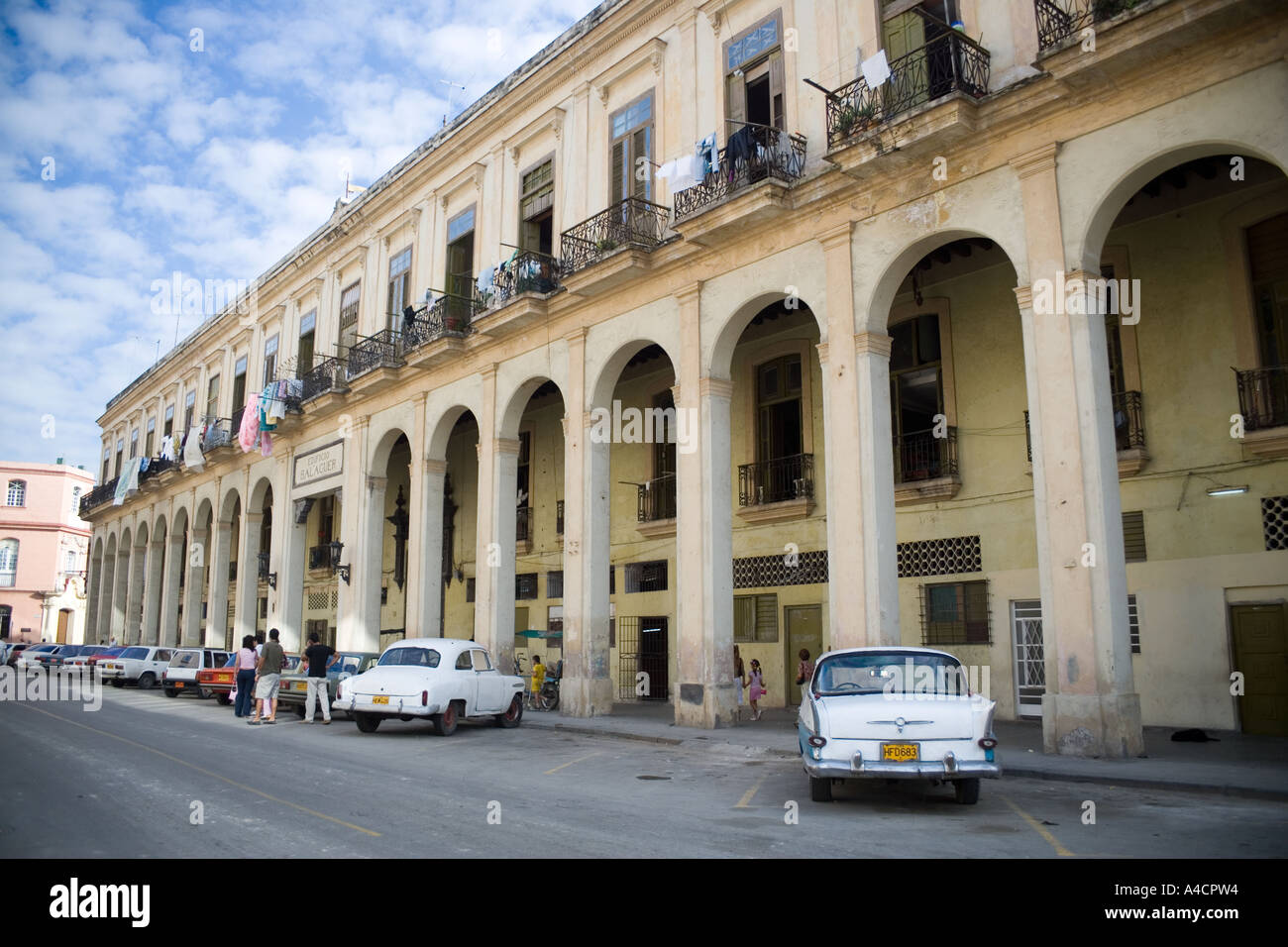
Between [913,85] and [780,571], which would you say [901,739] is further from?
[780,571]

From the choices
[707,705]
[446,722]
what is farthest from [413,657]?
[707,705]

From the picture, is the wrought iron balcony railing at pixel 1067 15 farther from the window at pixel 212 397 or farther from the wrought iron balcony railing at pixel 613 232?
the window at pixel 212 397

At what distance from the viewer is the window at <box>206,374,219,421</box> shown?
128 ft

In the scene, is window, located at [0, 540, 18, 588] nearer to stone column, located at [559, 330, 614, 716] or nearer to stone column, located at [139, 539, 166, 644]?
stone column, located at [139, 539, 166, 644]

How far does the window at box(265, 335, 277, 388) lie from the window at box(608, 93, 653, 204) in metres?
18.6

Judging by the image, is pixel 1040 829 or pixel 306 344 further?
pixel 306 344

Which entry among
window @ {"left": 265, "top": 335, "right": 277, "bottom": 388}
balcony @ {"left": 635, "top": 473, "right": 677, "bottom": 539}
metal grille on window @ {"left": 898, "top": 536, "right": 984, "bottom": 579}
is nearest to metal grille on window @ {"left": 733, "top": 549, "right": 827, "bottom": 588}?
metal grille on window @ {"left": 898, "top": 536, "right": 984, "bottom": 579}

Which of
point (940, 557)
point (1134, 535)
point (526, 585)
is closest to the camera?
point (1134, 535)

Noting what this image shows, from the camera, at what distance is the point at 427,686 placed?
A: 49.4 feet

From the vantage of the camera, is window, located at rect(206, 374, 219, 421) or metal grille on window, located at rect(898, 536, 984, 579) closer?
metal grille on window, located at rect(898, 536, 984, 579)

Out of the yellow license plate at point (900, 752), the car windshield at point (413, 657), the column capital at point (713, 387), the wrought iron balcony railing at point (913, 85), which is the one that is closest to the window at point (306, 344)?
the car windshield at point (413, 657)

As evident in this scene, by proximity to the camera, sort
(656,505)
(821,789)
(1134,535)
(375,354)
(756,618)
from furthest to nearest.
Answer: (375,354) < (656,505) < (756,618) < (1134,535) < (821,789)

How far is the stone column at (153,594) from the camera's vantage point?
4319 cm

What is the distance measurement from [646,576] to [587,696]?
543 centimetres
